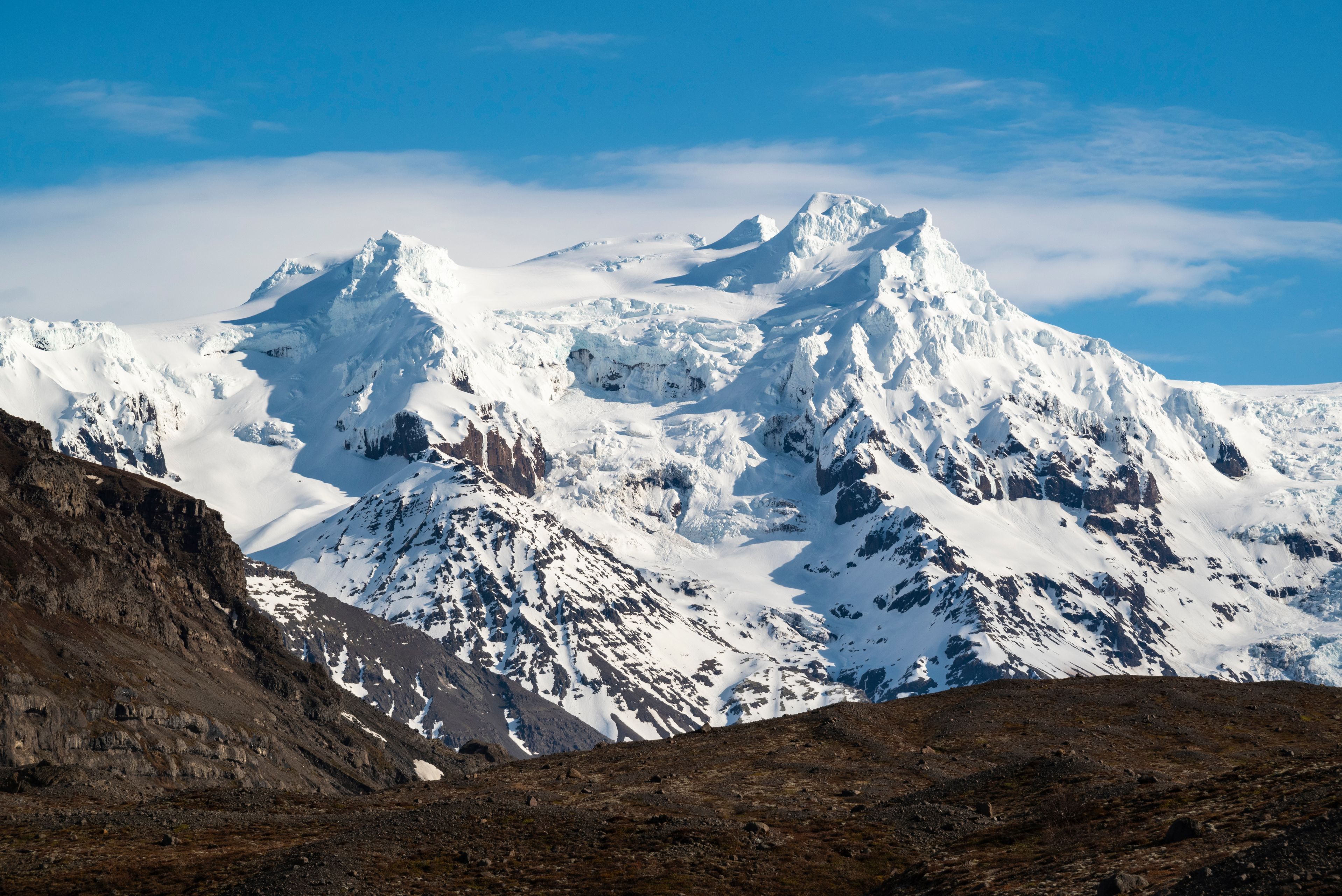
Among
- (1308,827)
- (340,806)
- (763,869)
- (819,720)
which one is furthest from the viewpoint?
(819,720)

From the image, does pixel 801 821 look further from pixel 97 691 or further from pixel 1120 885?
pixel 97 691

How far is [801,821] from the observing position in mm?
59344

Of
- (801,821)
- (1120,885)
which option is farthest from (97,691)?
(1120,885)

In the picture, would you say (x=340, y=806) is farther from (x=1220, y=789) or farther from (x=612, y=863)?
(x=1220, y=789)

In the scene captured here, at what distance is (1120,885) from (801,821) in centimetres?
2171

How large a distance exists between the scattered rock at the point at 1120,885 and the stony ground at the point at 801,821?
10cm

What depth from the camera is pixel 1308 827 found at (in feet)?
130

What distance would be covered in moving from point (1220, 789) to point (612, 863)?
75.1 feet

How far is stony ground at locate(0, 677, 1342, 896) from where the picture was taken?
44969 mm

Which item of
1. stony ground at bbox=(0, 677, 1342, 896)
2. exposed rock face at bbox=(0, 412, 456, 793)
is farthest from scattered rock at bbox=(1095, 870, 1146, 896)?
exposed rock face at bbox=(0, 412, 456, 793)

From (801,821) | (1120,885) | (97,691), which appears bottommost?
(97,691)

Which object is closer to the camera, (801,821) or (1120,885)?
(1120,885)

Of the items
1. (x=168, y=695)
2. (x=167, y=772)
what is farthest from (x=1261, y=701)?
(x=168, y=695)

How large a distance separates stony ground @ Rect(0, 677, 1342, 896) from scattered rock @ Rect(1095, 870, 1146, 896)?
0.34 ft
